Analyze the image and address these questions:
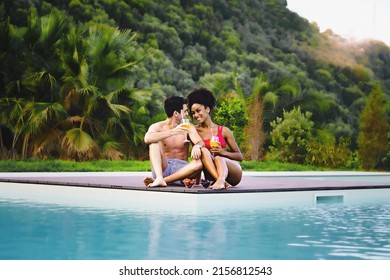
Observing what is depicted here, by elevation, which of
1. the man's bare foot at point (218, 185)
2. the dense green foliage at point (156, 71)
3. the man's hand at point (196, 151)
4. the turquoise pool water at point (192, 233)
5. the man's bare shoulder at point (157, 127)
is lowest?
the turquoise pool water at point (192, 233)

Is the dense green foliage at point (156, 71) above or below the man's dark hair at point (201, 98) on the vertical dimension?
above

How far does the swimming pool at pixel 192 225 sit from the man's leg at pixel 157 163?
309 millimetres

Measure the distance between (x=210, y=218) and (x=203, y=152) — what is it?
4.54ft

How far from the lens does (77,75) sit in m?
21.0

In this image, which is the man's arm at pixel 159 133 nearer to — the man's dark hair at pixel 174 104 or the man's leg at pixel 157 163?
the man's leg at pixel 157 163

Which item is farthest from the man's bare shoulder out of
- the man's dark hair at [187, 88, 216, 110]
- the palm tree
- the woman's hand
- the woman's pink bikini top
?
the palm tree

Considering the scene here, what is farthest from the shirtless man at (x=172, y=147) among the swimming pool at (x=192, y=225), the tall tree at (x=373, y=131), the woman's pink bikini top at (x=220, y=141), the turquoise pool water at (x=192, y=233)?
the tall tree at (x=373, y=131)

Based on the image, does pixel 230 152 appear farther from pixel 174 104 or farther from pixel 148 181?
pixel 148 181

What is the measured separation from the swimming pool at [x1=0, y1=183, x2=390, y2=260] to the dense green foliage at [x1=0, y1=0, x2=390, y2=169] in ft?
27.3

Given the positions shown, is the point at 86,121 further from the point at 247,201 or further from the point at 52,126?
the point at 247,201

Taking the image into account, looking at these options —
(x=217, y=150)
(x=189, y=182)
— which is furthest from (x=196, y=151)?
(x=189, y=182)

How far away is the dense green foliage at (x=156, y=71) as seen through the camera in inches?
825

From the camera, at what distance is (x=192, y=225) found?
862 centimetres

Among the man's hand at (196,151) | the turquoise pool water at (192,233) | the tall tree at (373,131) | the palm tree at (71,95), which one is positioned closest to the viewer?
the turquoise pool water at (192,233)
